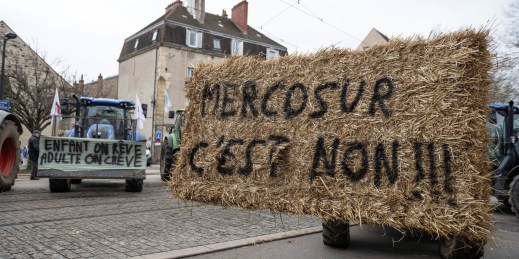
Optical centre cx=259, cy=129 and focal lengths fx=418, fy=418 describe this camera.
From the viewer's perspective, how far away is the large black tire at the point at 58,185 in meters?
10.4

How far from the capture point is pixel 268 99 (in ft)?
14.5

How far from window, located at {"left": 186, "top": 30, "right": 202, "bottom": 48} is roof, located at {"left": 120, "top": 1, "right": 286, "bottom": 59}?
0.48 m

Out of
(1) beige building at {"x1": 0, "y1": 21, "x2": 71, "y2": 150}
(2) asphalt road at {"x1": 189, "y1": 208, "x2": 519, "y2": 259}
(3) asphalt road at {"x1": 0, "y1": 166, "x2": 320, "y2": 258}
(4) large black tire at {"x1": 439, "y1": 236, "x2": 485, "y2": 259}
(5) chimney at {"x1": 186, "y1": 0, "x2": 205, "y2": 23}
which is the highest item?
(5) chimney at {"x1": 186, "y1": 0, "x2": 205, "y2": 23}

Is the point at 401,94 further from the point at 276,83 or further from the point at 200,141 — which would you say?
the point at 200,141

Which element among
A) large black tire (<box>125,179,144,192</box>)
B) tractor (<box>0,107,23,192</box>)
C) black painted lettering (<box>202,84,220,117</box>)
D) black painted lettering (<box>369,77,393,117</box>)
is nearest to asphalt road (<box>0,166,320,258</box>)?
tractor (<box>0,107,23,192</box>)

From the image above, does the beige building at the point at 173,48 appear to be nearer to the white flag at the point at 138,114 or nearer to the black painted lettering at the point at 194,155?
the white flag at the point at 138,114

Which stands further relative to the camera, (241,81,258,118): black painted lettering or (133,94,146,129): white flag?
(133,94,146,129): white flag

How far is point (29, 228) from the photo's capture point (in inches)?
247

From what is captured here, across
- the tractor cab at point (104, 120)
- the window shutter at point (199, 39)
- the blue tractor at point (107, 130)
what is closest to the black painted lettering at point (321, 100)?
the blue tractor at point (107, 130)

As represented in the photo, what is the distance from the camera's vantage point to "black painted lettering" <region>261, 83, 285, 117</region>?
173 inches

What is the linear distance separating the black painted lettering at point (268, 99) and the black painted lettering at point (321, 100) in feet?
1.30

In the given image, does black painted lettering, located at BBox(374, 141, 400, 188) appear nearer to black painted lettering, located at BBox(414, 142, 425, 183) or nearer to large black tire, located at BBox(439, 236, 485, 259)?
black painted lettering, located at BBox(414, 142, 425, 183)

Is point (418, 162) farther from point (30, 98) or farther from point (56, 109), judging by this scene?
point (30, 98)

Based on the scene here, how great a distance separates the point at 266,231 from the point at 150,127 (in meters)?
30.1
